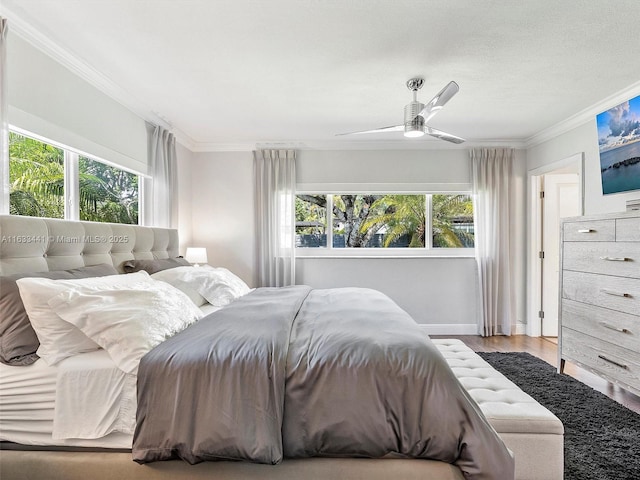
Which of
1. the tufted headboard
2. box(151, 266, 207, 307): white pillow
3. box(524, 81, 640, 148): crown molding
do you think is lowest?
box(151, 266, 207, 307): white pillow

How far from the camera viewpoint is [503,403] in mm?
1793

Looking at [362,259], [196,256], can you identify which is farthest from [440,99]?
[196,256]

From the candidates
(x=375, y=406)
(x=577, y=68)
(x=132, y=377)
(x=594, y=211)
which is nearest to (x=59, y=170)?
(x=132, y=377)

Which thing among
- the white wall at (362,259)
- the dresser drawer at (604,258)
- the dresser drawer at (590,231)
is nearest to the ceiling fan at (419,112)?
the dresser drawer at (590,231)

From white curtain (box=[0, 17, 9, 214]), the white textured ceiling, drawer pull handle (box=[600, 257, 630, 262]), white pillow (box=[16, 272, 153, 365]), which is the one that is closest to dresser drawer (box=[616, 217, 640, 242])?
drawer pull handle (box=[600, 257, 630, 262])

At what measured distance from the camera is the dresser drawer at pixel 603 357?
2.54 m

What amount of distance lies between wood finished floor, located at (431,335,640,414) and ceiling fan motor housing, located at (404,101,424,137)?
253cm

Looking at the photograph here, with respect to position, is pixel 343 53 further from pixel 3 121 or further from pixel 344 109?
pixel 3 121

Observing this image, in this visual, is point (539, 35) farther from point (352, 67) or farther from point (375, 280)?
point (375, 280)

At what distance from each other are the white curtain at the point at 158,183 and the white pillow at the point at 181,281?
1.18m

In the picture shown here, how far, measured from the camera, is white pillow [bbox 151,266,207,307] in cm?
267

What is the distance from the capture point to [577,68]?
8.84 feet

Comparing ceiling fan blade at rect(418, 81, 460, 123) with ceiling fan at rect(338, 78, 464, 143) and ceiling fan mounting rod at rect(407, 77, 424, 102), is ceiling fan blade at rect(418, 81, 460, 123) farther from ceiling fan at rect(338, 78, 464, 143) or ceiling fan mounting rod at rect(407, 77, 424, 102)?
ceiling fan mounting rod at rect(407, 77, 424, 102)

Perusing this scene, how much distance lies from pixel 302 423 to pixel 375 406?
30 cm
